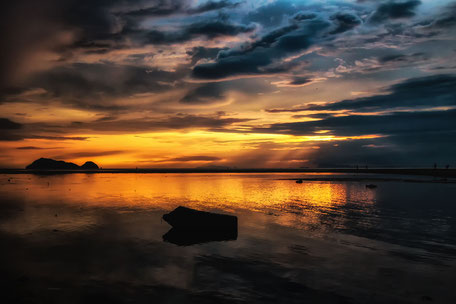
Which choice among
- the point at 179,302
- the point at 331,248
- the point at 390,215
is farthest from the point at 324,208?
the point at 179,302

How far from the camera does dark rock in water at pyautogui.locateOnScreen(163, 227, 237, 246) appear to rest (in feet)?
60.4

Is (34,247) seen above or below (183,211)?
below

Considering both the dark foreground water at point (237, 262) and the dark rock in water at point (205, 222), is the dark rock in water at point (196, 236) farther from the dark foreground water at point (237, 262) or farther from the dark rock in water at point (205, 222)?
the dark foreground water at point (237, 262)

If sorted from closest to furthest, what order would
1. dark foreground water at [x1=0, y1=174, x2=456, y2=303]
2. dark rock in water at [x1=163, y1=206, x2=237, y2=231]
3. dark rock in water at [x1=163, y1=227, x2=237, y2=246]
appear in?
dark foreground water at [x1=0, y1=174, x2=456, y2=303], dark rock in water at [x1=163, y1=227, x2=237, y2=246], dark rock in water at [x1=163, y1=206, x2=237, y2=231]

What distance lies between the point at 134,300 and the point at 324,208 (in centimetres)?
2696

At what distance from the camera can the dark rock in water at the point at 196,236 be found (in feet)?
60.4

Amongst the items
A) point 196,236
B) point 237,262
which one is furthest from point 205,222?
point 237,262

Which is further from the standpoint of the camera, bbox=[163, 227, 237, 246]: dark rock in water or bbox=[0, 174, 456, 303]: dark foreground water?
bbox=[163, 227, 237, 246]: dark rock in water

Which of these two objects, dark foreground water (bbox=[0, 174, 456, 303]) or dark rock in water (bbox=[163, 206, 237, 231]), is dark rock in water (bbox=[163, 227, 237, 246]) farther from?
dark foreground water (bbox=[0, 174, 456, 303])

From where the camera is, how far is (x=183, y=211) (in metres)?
21.2

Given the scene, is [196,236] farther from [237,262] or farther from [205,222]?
[237,262]

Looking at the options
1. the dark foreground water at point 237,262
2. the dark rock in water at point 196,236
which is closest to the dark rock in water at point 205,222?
the dark rock in water at point 196,236

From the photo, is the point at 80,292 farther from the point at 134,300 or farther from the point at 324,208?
the point at 324,208

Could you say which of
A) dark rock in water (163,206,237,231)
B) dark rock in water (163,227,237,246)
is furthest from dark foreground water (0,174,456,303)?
dark rock in water (163,206,237,231)
